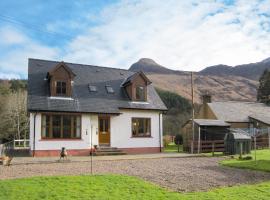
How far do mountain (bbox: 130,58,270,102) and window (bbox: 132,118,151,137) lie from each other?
197ft

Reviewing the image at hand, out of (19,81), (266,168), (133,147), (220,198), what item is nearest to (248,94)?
(19,81)

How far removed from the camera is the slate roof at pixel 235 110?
3928 centimetres

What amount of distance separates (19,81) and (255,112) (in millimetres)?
48545

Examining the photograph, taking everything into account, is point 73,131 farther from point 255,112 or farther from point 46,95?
point 255,112

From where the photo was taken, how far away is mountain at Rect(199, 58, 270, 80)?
168562 millimetres

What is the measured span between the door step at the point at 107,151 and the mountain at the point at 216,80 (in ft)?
205

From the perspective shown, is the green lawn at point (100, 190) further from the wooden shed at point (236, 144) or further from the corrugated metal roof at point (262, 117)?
the corrugated metal roof at point (262, 117)

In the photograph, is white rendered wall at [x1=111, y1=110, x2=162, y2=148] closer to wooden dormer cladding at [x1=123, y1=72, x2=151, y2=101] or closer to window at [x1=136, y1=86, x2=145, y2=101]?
window at [x1=136, y1=86, x2=145, y2=101]

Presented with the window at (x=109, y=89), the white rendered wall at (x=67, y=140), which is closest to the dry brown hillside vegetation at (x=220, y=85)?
the window at (x=109, y=89)

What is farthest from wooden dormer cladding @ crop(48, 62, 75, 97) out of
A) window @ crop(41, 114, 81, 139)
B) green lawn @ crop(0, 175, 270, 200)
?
green lawn @ crop(0, 175, 270, 200)

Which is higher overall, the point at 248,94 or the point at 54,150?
the point at 248,94

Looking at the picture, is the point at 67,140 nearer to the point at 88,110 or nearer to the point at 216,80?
the point at 88,110

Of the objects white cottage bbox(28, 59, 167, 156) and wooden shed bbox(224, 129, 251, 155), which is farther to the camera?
wooden shed bbox(224, 129, 251, 155)

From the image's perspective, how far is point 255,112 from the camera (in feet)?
143
